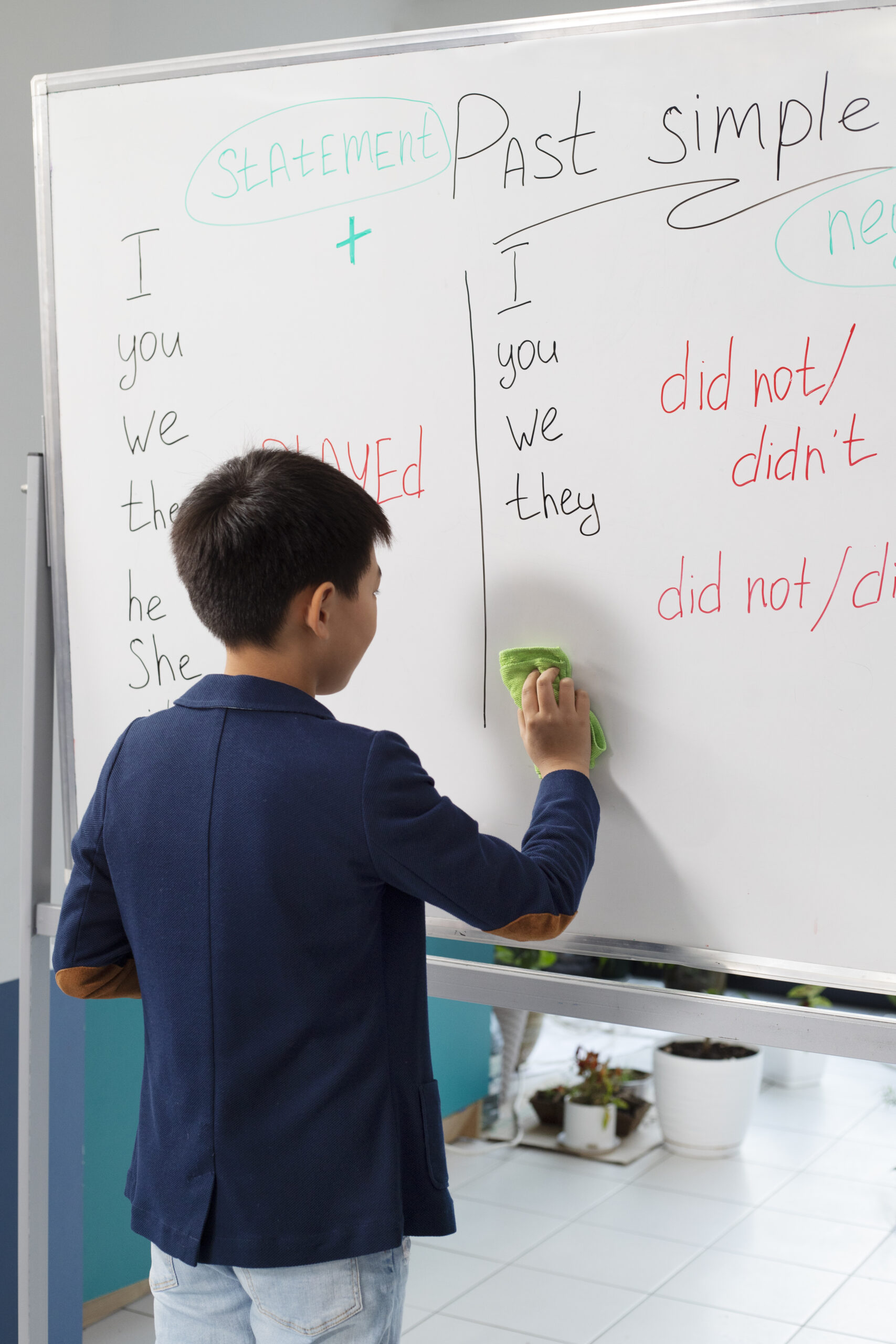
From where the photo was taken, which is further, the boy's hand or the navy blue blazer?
the boy's hand

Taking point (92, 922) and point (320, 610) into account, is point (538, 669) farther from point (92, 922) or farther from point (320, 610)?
point (92, 922)

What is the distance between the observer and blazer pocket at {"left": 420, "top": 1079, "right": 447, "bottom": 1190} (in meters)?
0.98

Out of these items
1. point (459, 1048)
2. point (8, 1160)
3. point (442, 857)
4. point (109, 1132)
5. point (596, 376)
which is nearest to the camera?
point (442, 857)

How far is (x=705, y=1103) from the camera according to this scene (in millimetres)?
3201

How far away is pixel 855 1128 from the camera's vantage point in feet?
11.3

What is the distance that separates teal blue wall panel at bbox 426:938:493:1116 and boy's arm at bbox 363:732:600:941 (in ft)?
7.14

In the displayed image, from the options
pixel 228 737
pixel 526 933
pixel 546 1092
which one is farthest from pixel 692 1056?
pixel 228 737

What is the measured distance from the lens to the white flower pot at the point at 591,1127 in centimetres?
323

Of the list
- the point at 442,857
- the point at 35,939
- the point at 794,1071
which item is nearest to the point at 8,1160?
the point at 35,939

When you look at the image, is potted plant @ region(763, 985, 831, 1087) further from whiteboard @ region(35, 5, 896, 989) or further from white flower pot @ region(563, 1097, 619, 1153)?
whiteboard @ region(35, 5, 896, 989)

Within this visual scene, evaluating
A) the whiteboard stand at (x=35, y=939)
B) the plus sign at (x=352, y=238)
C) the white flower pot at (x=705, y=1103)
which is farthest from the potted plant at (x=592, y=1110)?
the plus sign at (x=352, y=238)

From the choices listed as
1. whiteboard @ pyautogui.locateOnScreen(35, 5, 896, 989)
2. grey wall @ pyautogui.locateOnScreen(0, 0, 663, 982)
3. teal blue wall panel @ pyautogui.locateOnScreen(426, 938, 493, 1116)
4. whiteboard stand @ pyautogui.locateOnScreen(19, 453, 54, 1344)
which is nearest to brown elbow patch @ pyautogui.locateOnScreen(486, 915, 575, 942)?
whiteboard @ pyautogui.locateOnScreen(35, 5, 896, 989)

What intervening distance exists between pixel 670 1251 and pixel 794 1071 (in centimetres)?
124

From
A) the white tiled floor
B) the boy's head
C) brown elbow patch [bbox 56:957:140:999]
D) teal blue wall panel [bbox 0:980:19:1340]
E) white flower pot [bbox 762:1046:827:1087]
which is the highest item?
the boy's head
